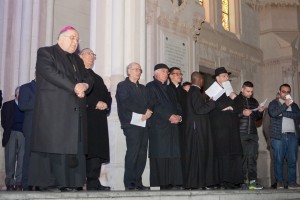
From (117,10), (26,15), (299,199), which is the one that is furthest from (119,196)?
(26,15)

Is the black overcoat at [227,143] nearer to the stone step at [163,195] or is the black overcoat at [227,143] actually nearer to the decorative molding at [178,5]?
the stone step at [163,195]

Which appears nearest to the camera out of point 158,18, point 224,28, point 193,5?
point 158,18

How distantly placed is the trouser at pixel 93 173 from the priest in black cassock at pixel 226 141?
1979 mm

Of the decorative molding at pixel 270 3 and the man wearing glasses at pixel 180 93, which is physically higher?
the decorative molding at pixel 270 3

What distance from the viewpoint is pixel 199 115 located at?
6.58m

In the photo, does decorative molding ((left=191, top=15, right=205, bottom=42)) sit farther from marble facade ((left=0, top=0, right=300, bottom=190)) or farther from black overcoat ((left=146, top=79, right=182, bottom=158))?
black overcoat ((left=146, top=79, right=182, bottom=158))

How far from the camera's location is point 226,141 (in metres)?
6.74

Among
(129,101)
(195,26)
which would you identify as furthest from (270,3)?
(129,101)

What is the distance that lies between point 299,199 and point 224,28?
7.50 metres

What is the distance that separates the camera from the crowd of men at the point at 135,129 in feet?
14.3

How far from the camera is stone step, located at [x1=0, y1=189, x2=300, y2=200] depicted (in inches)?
142

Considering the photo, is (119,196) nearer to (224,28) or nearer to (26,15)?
(26,15)

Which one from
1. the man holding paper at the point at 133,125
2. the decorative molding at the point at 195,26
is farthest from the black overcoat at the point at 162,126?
the decorative molding at the point at 195,26

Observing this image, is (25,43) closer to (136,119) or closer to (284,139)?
(136,119)
